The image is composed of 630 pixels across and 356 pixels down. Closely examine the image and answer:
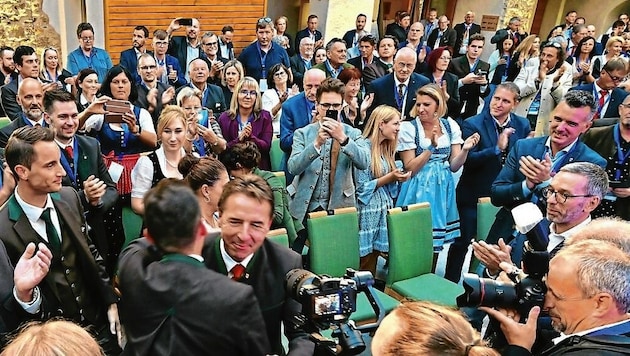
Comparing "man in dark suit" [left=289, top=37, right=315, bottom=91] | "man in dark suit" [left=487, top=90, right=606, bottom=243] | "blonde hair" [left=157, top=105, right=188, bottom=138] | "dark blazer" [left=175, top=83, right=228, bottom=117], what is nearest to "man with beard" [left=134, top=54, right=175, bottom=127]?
"dark blazer" [left=175, top=83, right=228, bottom=117]

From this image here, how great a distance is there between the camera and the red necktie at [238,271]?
1.81 m

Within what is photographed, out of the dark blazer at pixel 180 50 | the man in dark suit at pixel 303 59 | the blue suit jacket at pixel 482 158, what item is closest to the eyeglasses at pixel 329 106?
the blue suit jacket at pixel 482 158

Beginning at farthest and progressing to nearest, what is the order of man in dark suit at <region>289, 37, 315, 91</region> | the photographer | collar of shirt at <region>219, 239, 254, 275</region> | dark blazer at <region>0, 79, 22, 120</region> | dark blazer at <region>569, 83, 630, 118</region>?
man in dark suit at <region>289, 37, 315, 91</region> < dark blazer at <region>569, 83, 630, 118</region> < dark blazer at <region>0, 79, 22, 120</region> < collar of shirt at <region>219, 239, 254, 275</region> < the photographer

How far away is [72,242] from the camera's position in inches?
85.0

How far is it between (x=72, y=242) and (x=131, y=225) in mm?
905

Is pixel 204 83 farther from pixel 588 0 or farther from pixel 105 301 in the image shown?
pixel 588 0

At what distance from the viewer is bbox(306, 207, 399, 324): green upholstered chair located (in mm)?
3033

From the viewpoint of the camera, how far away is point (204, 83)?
15.8 ft

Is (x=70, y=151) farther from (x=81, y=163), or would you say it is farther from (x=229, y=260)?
(x=229, y=260)

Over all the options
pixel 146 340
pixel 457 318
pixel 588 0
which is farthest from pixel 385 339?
pixel 588 0

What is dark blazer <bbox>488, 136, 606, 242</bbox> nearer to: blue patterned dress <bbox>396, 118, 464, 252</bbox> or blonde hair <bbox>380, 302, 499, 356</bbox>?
blue patterned dress <bbox>396, 118, 464, 252</bbox>

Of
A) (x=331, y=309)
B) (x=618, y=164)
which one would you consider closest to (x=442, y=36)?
(x=618, y=164)

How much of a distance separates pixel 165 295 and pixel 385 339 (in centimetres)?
59

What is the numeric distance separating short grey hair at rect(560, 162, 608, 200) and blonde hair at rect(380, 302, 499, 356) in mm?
1315
